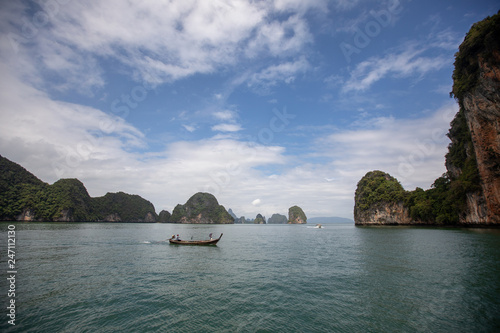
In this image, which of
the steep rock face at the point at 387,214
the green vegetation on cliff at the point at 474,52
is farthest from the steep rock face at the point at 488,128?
the steep rock face at the point at 387,214

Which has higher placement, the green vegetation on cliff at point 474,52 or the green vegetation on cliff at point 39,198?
the green vegetation on cliff at point 474,52

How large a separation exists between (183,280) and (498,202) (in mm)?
55533

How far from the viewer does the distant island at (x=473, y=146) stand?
3550 centimetres

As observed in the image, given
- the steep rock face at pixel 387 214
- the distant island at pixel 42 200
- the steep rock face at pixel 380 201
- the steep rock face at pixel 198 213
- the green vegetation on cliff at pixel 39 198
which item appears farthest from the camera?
the steep rock face at pixel 198 213

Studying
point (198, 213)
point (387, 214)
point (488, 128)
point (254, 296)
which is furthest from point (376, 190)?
point (198, 213)

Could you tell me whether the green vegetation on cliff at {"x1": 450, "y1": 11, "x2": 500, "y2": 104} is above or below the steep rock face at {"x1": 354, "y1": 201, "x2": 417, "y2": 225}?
above

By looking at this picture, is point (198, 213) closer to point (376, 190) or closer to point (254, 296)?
point (376, 190)

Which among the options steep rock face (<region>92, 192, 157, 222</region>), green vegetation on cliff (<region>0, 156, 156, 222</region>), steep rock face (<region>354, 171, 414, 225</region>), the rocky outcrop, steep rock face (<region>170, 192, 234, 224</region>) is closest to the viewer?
steep rock face (<region>354, 171, 414, 225</region>)

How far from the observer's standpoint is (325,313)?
973cm

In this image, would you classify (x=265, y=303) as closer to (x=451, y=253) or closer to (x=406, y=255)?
(x=406, y=255)

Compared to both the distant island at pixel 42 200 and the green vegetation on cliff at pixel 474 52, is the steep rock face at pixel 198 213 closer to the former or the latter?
the distant island at pixel 42 200

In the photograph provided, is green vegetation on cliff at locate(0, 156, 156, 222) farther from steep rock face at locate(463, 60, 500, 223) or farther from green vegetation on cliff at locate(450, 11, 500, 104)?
green vegetation on cliff at locate(450, 11, 500, 104)

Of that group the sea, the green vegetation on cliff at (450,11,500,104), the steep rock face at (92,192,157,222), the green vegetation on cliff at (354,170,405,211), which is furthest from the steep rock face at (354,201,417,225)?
the steep rock face at (92,192,157,222)

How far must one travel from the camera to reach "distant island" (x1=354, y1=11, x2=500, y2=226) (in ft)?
116
